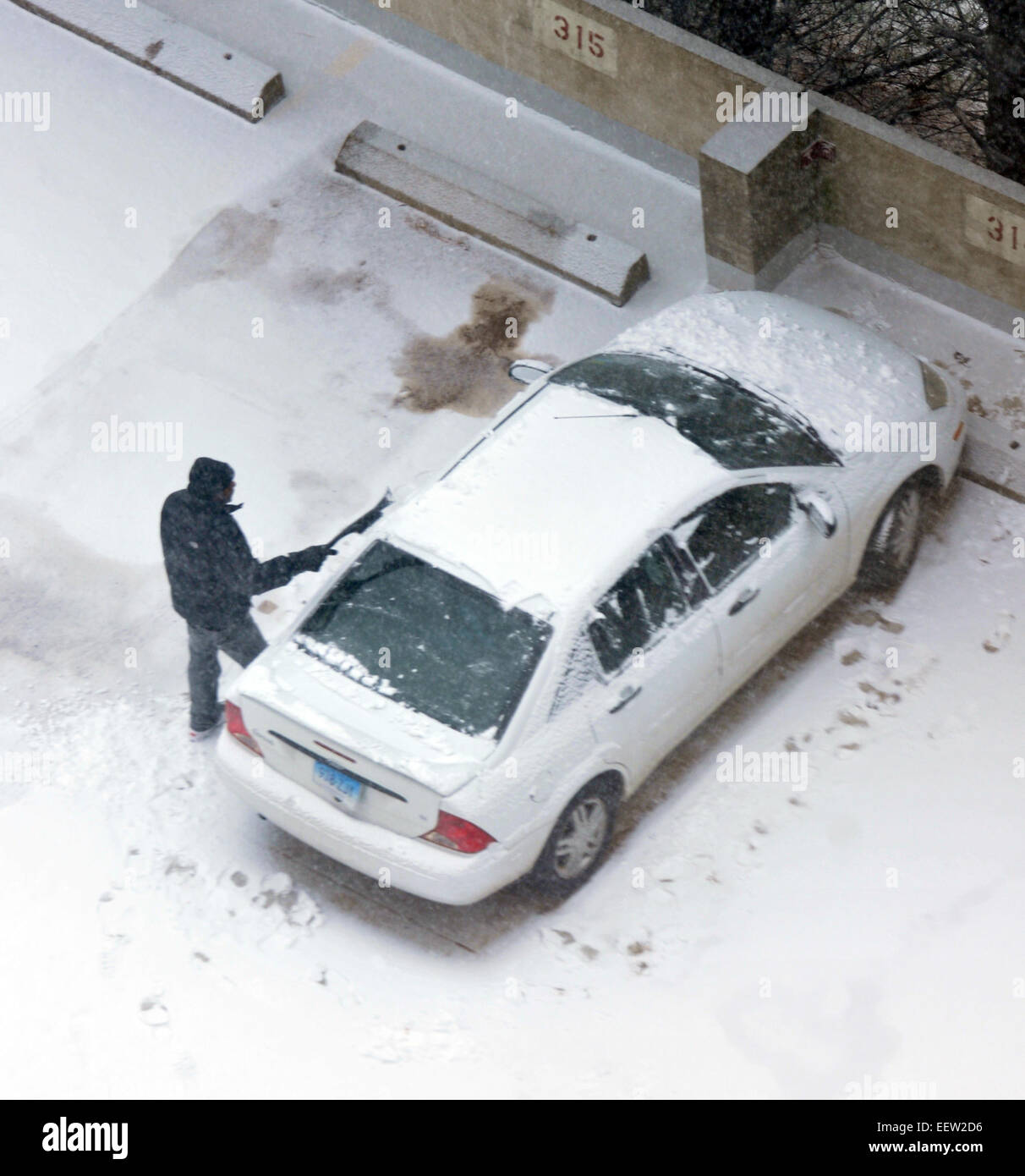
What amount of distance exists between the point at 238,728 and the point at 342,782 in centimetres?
61

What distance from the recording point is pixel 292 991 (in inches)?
288

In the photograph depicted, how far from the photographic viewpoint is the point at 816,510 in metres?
8.00

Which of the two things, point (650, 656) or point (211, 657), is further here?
point (211, 657)

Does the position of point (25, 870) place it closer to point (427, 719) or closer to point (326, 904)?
point (326, 904)

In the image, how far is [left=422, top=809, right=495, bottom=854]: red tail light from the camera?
22.7ft

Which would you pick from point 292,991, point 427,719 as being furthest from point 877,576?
point 292,991

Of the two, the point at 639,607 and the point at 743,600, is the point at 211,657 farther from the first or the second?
the point at 743,600

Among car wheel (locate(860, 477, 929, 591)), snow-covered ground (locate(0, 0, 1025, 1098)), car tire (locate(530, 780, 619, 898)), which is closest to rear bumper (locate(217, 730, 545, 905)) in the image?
car tire (locate(530, 780, 619, 898))

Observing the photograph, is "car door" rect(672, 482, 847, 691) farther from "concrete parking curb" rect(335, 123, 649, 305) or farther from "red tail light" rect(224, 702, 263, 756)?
"concrete parking curb" rect(335, 123, 649, 305)

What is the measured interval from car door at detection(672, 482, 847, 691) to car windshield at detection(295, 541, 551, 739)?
95cm

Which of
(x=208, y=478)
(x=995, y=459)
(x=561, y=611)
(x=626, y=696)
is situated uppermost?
(x=208, y=478)

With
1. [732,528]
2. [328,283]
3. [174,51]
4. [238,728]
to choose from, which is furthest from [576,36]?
[238,728]

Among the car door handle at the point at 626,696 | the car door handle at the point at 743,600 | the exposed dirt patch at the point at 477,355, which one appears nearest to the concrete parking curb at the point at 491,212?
the exposed dirt patch at the point at 477,355

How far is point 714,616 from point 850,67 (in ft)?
26.2
